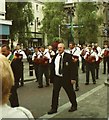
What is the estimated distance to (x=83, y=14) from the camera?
42.2m

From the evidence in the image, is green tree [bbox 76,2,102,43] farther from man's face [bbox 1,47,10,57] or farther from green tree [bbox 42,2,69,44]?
man's face [bbox 1,47,10,57]

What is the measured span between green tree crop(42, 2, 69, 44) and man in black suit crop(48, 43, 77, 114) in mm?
35465

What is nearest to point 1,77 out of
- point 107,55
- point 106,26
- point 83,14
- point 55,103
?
point 55,103

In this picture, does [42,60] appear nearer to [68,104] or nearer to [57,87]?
[68,104]

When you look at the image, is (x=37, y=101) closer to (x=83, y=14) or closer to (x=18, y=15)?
(x=18, y=15)

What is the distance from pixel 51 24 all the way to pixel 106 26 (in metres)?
11.4

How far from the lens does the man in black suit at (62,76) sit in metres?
8.04

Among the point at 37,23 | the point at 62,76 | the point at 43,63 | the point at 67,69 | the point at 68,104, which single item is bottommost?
the point at 68,104

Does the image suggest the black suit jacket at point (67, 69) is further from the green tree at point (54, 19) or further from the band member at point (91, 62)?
the green tree at point (54, 19)

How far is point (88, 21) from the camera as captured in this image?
42812mm

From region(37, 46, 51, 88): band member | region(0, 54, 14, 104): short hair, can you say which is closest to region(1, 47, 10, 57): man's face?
region(37, 46, 51, 88): band member

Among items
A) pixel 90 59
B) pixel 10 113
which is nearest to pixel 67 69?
pixel 10 113

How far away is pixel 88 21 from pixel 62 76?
116 feet

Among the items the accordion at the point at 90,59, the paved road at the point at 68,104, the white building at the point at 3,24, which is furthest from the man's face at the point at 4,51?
the white building at the point at 3,24
